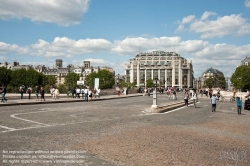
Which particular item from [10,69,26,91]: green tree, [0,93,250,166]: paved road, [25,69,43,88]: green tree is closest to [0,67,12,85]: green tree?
[10,69,26,91]: green tree

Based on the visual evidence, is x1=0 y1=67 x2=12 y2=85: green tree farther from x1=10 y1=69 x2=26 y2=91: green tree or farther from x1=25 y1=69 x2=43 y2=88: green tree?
x1=25 y1=69 x2=43 y2=88: green tree

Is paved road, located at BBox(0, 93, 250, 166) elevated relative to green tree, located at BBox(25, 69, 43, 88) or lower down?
lower down

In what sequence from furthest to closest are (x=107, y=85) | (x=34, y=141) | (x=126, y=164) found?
(x=107, y=85) → (x=34, y=141) → (x=126, y=164)

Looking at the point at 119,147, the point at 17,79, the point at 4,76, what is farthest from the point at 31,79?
the point at 119,147

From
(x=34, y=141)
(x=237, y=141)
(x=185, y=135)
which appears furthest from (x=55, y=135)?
(x=237, y=141)

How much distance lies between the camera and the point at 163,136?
10469 millimetres

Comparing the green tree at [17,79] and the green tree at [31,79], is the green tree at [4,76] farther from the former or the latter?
the green tree at [31,79]

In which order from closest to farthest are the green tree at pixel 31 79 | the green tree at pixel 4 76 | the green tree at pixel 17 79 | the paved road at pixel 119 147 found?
the paved road at pixel 119 147
the green tree at pixel 4 76
the green tree at pixel 17 79
the green tree at pixel 31 79

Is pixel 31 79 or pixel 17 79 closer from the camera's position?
pixel 17 79

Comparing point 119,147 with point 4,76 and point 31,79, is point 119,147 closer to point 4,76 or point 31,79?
point 4,76

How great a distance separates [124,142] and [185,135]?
2969 mm

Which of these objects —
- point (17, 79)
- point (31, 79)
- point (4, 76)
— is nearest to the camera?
point (4, 76)

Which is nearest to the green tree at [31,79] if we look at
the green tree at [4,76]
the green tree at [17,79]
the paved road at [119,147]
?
the green tree at [17,79]

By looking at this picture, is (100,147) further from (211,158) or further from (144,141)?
Answer: (211,158)
